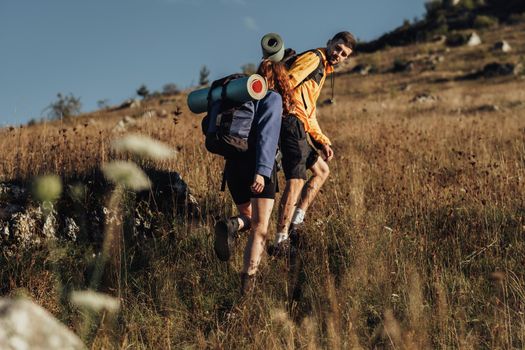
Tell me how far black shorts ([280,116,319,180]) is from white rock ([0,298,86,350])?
7.76 feet

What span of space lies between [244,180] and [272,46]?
3.12 ft

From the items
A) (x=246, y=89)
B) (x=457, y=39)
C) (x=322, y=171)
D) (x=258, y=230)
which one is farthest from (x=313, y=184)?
(x=457, y=39)

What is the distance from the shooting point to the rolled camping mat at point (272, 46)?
11.9ft

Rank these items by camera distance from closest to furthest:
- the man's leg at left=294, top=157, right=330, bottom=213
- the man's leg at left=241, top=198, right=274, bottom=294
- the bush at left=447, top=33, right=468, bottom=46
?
the man's leg at left=241, top=198, right=274, bottom=294 → the man's leg at left=294, top=157, right=330, bottom=213 → the bush at left=447, top=33, right=468, bottom=46

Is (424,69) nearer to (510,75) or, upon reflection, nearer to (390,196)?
(510,75)

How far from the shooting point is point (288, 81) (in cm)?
372

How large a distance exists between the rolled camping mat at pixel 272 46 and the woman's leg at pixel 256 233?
39.9 inches

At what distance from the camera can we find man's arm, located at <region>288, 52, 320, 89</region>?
3907 mm

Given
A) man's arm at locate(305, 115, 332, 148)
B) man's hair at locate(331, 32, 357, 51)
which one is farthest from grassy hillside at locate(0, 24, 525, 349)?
man's hair at locate(331, 32, 357, 51)

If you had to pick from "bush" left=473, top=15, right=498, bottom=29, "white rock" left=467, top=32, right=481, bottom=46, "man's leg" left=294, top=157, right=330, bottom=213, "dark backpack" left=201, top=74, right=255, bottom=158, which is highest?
"bush" left=473, top=15, right=498, bottom=29

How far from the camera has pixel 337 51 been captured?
4223 mm

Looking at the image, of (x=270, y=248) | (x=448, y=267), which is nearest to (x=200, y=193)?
(x=270, y=248)

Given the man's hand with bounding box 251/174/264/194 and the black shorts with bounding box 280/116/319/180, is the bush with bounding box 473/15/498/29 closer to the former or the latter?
the black shorts with bounding box 280/116/319/180

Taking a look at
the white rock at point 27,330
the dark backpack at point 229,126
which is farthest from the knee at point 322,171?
the white rock at point 27,330
